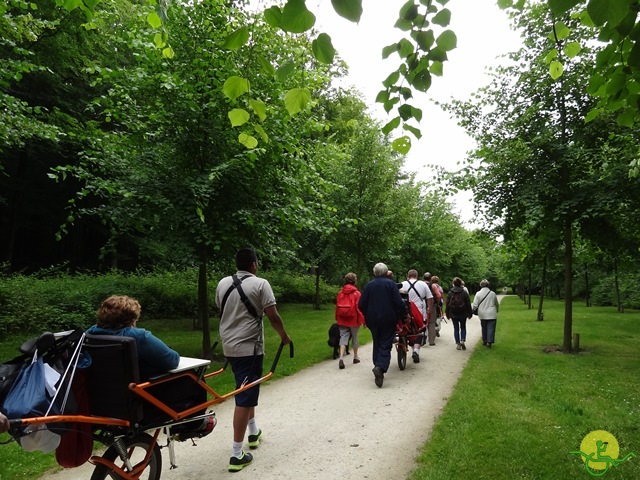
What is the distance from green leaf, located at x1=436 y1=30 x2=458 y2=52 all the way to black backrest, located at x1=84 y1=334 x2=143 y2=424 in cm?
286

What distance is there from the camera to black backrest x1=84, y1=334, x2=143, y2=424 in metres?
3.06

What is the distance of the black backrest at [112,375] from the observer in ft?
10.0

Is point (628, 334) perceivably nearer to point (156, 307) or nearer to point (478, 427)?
point (478, 427)

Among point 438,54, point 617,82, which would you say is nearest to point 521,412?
point 617,82

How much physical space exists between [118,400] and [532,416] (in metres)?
5.17

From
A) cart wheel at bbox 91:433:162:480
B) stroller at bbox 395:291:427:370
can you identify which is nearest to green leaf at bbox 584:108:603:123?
cart wheel at bbox 91:433:162:480

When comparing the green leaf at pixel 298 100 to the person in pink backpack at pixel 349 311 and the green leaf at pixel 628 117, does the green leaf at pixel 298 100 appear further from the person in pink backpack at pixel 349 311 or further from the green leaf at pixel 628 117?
the person in pink backpack at pixel 349 311

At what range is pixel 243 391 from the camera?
4262 millimetres

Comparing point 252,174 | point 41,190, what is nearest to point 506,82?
point 252,174

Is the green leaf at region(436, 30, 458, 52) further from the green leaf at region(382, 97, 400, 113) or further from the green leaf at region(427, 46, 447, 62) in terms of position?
the green leaf at region(382, 97, 400, 113)

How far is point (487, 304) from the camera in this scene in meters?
11.2

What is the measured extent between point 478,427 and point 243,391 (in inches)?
117

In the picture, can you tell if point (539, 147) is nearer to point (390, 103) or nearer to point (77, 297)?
point (390, 103)

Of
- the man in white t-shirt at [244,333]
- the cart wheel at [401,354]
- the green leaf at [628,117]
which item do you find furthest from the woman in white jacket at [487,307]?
the man in white t-shirt at [244,333]
